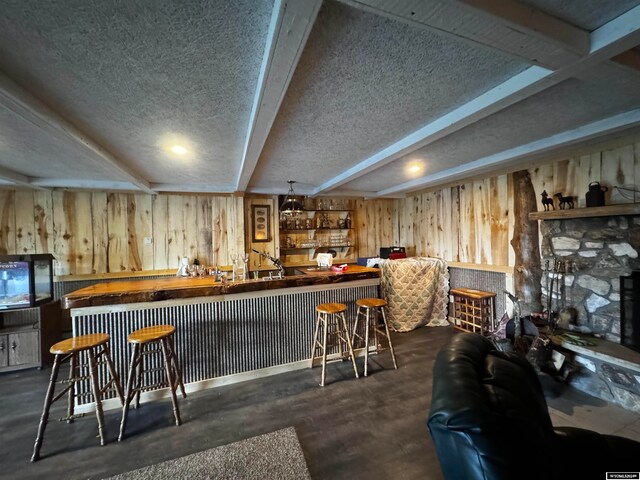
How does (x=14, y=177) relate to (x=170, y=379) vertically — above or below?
above

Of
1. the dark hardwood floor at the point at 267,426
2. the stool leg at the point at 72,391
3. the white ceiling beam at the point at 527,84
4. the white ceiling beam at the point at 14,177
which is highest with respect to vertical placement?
the white ceiling beam at the point at 527,84

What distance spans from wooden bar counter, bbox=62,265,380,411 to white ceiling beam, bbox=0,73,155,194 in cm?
123

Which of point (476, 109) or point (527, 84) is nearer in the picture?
point (527, 84)

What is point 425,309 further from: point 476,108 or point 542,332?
point 476,108

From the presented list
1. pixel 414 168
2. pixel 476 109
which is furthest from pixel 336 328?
pixel 476 109

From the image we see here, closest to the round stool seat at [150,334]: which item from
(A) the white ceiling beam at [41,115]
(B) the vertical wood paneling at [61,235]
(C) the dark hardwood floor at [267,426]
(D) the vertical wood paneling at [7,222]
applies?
(C) the dark hardwood floor at [267,426]

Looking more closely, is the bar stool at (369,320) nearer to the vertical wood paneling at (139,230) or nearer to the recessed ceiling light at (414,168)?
the recessed ceiling light at (414,168)

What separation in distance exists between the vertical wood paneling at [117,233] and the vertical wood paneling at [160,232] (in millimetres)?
392

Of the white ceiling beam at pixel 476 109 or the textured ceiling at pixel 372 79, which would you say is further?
the white ceiling beam at pixel 476 109

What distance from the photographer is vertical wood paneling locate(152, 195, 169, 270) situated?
13.7 ft

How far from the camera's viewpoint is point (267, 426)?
2.01 m

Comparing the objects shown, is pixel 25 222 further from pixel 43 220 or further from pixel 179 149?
pixel 179 149

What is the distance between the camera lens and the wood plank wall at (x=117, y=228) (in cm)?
365

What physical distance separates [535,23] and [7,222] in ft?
18.9
